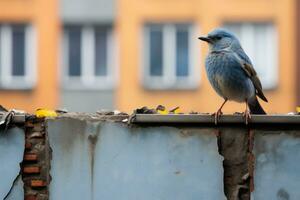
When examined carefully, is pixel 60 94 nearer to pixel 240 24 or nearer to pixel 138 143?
pixel 240 24

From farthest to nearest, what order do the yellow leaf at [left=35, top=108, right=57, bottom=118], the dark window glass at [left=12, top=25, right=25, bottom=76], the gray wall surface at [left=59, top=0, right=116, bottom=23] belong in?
the dark window glass at [left=12, top=25, right=25, bottom=76], the gray wall surface at [left=59, top=0, right=116, bottom=23], the yellow leaf at [left=35, top=108, right=57, bottom=118]

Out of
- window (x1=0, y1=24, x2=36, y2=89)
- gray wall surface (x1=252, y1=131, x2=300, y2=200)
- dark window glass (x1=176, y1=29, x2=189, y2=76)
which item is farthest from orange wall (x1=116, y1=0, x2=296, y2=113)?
gray wall surface (x1=252, y1=131, x2=300, y2=200)

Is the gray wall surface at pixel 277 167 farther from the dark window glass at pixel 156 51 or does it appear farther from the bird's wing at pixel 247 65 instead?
the dark window glass at pixel 156 51

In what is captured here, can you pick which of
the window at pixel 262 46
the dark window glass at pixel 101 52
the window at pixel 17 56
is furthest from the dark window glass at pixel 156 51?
the window at pixel 17 56

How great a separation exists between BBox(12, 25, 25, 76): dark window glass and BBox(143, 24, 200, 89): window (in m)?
2.95

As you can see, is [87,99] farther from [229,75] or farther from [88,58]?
[229,75]

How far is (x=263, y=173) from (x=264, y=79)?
66.2ft

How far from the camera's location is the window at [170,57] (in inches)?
1029

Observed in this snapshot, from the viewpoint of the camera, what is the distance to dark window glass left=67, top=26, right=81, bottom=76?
1032 inches

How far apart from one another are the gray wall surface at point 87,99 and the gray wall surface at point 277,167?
65.0 feet

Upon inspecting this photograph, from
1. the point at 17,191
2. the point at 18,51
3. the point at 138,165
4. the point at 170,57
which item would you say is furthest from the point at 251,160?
the point at 18,51

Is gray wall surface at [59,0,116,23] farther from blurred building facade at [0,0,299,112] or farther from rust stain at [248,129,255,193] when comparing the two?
rust stain at [248,129,255,193]

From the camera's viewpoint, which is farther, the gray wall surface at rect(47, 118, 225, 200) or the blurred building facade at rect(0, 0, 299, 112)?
the blurred building facade at rect(0, 0, 299, 112)

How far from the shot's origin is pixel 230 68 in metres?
7.36
